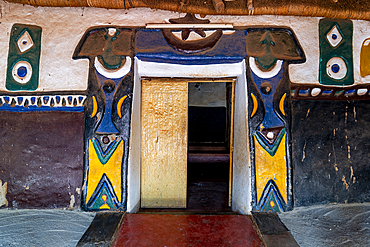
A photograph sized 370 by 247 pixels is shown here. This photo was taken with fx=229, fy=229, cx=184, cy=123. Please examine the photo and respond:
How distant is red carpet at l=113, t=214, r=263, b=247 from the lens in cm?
172

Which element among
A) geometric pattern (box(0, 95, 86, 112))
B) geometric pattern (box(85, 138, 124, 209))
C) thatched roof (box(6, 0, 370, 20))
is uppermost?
thatched roof (box(6, 0, 370, 20))

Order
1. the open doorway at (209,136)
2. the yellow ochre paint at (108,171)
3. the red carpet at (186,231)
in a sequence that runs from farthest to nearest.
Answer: the open doorway at (209,136)
the yellow ochre paint at (108,171)
the red carpet at (186,231)

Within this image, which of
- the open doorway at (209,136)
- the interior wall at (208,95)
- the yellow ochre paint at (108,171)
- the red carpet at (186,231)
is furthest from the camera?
the interior wall at (208,95)

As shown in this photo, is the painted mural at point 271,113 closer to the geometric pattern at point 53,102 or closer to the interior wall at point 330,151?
the interior wall at point 330,151

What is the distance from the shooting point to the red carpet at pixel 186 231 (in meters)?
1.72

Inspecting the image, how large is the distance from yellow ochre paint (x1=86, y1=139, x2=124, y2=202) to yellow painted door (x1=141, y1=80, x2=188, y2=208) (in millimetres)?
420

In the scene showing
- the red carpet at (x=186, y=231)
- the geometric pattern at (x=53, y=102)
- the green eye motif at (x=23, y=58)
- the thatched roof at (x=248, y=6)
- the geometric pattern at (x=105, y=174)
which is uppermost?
the thatched roof at (x=248, y=6)

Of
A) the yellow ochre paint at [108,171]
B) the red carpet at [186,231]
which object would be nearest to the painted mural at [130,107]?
the yellow ochre paint at [108,171]

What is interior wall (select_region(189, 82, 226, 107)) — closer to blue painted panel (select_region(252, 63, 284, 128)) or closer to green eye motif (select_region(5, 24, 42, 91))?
blue painted panel (select_region(252, 63, 284, 128))

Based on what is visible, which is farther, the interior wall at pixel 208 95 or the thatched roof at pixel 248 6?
the interior wall at pixel 208 95

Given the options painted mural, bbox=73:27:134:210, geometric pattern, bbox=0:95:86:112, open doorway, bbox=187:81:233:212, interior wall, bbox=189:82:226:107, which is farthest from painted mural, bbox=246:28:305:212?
interior wall, bbox=189:82:226:107

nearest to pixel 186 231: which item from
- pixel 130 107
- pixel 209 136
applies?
pixel 130 107

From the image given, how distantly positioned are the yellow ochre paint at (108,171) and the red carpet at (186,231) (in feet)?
1.07

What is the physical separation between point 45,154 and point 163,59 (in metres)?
1.45
